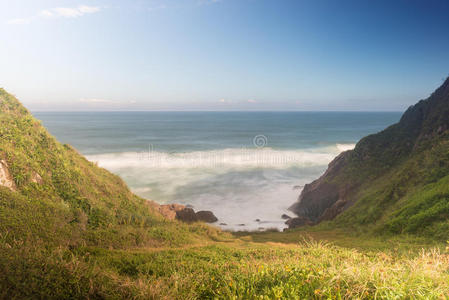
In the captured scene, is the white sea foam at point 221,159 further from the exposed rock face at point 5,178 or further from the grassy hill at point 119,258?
the exposed rock face at point 5,178

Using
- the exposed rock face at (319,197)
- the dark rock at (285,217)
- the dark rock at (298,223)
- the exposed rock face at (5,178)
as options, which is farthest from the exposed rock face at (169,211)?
the exposed rock face at (319,197)

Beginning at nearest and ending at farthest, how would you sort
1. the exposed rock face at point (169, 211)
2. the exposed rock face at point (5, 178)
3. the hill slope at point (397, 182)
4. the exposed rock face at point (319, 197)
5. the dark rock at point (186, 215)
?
the exposed rock face at point (5, 178) → the hill slope at point (397, 182) → the exposed rock face at point (169, 211) → the dark rock at point (186, 215) → the exposed rock face at point (319, 197)

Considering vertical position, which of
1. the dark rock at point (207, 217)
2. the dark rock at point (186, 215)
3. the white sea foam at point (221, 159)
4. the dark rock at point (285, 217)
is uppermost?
the white sea foam at point (221, 159)

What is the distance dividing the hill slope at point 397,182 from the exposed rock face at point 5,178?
16216 mm

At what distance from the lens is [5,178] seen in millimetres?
7996

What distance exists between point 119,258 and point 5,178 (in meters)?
5.64

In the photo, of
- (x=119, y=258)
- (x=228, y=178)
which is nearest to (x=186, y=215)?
(x=119, y=258)

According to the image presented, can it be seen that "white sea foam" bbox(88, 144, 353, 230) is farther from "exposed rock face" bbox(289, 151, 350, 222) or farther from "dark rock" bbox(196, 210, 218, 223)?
"exposed rock face" bbox(289, 151, 350, 222)

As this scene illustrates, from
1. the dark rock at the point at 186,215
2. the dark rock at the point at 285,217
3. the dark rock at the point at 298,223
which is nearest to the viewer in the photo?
the dark rock at the point at 186,215

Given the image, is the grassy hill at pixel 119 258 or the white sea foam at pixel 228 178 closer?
the grassy hill at pixel 119 258

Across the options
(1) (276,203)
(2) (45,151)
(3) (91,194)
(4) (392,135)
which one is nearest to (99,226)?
(3) (91,194)

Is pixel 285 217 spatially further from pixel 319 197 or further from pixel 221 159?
pixel 221 159

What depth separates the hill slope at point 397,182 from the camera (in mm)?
11891

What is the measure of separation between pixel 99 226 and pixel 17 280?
621 centimetres
